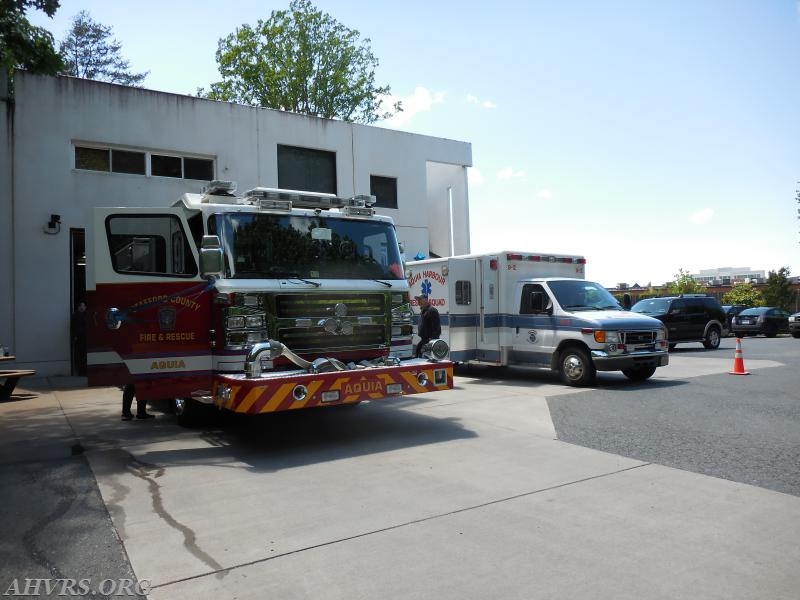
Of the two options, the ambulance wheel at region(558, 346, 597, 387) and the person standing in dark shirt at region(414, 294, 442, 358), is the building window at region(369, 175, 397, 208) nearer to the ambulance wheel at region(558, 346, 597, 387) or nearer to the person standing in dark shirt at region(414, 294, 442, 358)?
the person standing in dark shirt at region(414, 294, 442, 358)

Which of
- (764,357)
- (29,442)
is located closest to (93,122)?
(29,442)

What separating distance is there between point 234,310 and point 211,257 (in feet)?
2.09

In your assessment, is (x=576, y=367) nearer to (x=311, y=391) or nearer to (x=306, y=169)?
(x=311, y=391)

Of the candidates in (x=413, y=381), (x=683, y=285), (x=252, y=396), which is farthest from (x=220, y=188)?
(x=683, y=285)

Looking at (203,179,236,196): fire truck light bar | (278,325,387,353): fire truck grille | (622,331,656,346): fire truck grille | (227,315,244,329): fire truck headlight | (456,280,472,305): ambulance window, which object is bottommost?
(622,331,656,346): fire truck grille

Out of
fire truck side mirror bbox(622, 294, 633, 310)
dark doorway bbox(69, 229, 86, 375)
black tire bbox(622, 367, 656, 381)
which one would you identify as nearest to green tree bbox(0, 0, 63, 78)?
dark doorway bbox(69, 229, 86, 375)

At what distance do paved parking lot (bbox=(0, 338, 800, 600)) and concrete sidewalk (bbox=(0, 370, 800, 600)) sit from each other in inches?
0.7

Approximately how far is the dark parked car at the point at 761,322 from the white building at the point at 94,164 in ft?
59.4

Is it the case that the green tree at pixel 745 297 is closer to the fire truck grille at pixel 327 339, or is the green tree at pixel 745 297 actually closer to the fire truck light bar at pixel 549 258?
the fire truck light bar at pixel 549 258

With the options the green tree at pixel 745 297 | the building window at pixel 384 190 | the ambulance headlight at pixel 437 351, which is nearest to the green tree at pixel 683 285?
the green tree at pixel 745 297

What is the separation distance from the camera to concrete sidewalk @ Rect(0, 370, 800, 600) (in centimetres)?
344

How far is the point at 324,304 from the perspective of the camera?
7.09 meters

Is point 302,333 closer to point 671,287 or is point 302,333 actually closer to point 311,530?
point 311,530

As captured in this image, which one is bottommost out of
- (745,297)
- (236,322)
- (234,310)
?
(236,322)
